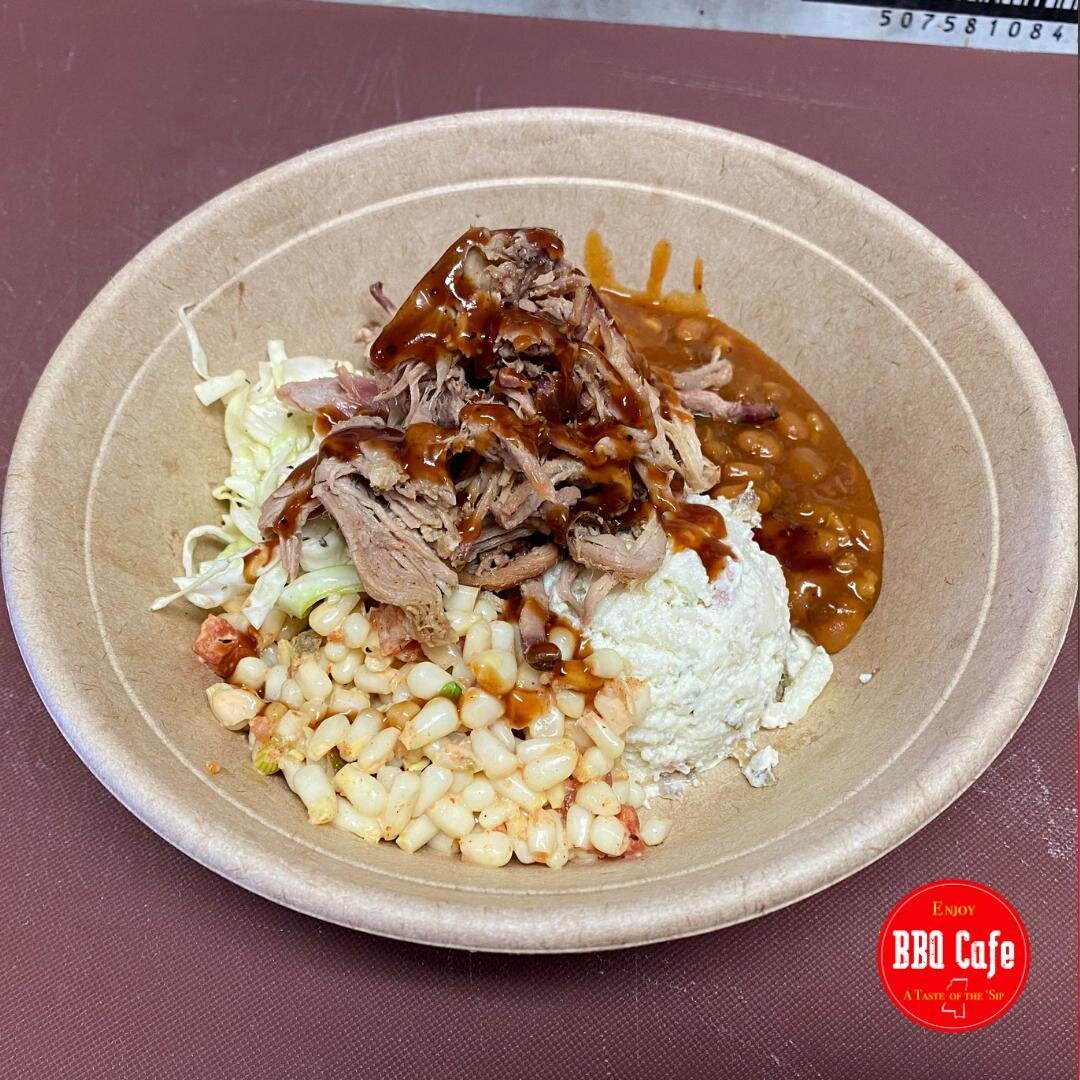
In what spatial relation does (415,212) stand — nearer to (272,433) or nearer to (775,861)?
(272,433)

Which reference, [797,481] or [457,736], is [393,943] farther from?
[797,481]

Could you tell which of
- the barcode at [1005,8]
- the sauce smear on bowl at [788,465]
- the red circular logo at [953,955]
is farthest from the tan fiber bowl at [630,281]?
the barcode at [1005,8]

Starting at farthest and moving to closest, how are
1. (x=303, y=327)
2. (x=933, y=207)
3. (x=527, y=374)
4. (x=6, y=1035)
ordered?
(x=933, y=207), (x=303, y=327), (x=527, y=374), (x=6, y=1035)

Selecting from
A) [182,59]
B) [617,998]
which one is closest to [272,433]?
[617,998]

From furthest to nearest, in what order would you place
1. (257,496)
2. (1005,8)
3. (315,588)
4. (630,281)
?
1. (1005,8)
2. (630,281)
3. (257,496)
4. (315,588)

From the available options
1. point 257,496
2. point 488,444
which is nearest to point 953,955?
point 488,444
